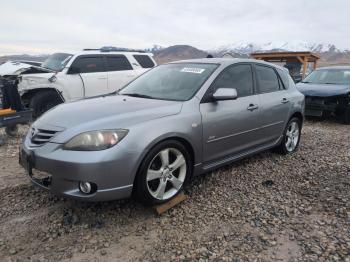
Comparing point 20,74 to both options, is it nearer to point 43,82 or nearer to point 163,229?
point 43,82

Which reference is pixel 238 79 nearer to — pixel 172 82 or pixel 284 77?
pixel 172 82

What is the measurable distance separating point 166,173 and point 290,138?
3.03 metres

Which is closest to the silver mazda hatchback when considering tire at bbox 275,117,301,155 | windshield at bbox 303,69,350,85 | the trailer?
tire at bbox 275,117,301,155

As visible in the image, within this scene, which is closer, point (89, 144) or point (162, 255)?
point (162, 255)

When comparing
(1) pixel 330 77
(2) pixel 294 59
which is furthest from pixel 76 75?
(2) pixel 294 59

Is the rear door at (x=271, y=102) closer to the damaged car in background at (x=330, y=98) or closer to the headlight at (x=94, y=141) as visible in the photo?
the headlight at (x=94, y=141)

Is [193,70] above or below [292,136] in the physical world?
above

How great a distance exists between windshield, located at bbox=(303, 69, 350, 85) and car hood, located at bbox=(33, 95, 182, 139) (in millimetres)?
7590

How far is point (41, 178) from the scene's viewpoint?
3.16 meters

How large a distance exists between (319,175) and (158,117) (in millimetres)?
2663

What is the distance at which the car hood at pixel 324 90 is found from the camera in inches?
338

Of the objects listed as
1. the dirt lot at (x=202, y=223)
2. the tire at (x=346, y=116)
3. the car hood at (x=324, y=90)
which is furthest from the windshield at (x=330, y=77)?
the dirt lot at (x=202, y=223)

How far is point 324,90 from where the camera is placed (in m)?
8.83

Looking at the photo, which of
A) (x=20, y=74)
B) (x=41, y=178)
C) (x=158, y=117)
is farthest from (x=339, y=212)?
(x=20, y=74)
